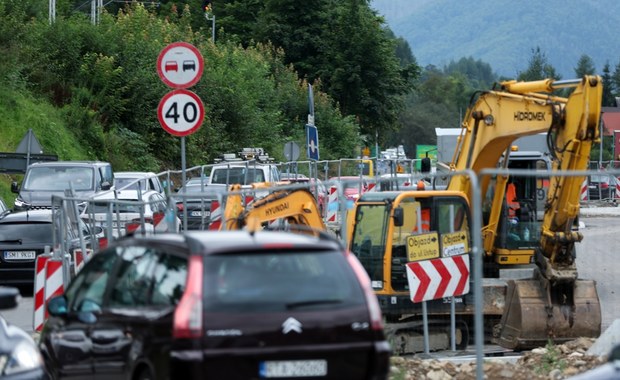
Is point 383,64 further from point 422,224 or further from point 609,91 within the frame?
point 609,91

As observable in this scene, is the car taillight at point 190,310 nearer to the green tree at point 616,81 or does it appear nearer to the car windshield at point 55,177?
the car windshield at point 55,177

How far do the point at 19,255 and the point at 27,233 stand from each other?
1.38 feet

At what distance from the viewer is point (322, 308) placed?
8.44 metres

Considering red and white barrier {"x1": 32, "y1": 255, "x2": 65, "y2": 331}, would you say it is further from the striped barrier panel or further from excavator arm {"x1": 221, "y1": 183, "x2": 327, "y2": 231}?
the striped barrier panel

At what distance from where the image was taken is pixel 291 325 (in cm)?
832

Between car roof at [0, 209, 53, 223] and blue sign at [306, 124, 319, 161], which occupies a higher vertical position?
blue sign at [306, 124, 319, 161]

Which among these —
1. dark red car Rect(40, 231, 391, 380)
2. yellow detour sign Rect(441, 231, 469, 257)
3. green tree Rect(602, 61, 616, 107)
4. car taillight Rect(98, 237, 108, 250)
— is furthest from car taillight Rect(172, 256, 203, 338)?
green tree Rect(602, 61, 616, 107)

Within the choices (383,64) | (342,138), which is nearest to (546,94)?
(342,138)

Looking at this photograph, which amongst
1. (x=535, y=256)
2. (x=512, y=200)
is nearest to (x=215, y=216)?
(x=535, y=256)

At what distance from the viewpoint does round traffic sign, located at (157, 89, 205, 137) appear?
16484mm

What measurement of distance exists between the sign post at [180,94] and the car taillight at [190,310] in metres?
8.17

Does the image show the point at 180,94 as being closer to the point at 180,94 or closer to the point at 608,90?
the point at 180,94

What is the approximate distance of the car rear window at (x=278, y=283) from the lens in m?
8.31

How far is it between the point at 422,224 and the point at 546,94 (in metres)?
4.71
